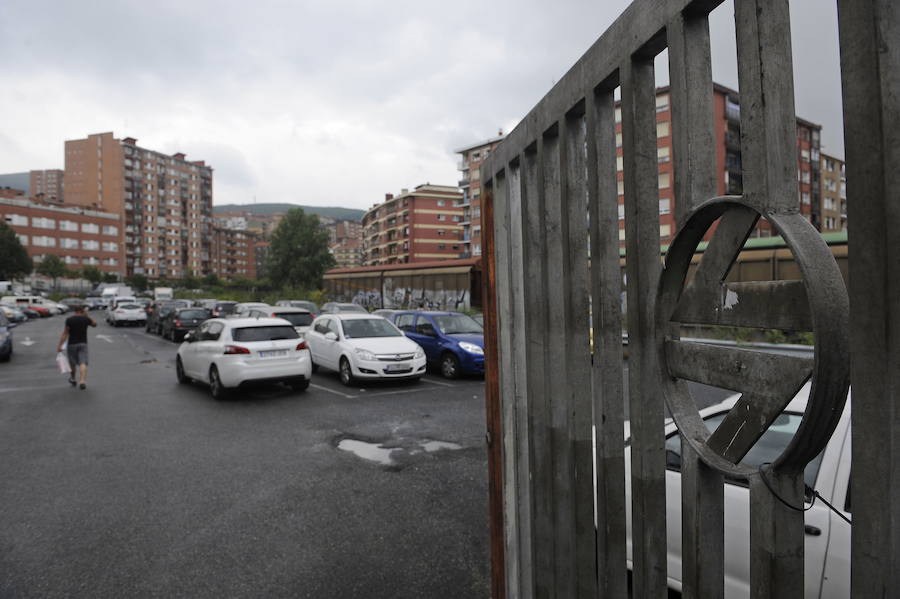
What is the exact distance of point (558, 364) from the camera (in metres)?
1.74

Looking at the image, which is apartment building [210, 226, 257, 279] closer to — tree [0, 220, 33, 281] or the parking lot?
tree [0, 220, 33, 281]

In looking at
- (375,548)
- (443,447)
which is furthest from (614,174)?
(443,447)

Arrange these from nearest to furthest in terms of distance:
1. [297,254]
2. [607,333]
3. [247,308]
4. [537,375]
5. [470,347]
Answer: [607,333] → [537,375] → [470,347] → [247,308] → [297,254]

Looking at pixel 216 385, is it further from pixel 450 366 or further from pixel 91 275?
pixel 91 275

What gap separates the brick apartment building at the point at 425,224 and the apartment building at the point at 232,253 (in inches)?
2168

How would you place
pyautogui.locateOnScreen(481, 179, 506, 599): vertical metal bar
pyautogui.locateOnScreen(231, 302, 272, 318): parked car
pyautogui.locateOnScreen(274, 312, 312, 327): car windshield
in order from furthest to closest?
pyautogui.locateOnScreen(231, 302, 272, 318): parked car, pyautogui.locateOnScreen(274, 312, 312, 327): car windshield, pyautogui.locateOnScreen(481, 179, 506, 599): vertical metal bar

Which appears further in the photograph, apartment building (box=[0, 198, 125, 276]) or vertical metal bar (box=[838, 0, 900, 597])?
apartment building (box=[0, 198, 125, 276])

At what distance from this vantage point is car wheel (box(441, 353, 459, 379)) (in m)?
12.2

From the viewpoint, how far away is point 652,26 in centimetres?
119

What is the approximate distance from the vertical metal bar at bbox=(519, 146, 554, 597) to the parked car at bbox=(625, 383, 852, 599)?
0.48 m

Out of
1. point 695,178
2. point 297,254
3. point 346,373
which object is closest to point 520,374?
point 695,178

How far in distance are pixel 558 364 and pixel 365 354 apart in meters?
9.72

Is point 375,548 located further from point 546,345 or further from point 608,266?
point 608,266

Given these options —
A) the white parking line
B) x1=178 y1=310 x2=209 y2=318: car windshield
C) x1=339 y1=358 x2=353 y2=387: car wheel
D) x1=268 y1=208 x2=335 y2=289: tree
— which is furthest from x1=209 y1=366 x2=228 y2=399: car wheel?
x1=268 y1=208 x2=335 y2=289: tree
